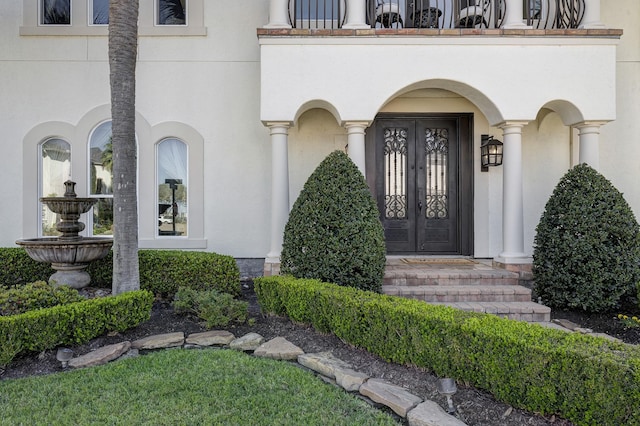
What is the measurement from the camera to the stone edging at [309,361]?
9.86ft

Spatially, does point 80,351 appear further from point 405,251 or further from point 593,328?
point 593,328

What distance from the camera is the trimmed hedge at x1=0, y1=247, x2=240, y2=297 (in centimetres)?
630

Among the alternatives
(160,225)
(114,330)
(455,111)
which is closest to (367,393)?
(114,330)

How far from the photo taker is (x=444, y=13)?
681 cm

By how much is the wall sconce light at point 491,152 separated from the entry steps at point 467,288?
218 centimetres

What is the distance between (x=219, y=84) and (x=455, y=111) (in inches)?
187

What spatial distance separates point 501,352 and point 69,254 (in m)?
5.79

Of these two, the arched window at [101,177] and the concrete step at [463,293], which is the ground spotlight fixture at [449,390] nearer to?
the concrete step at [463,293]

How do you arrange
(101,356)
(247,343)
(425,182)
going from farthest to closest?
(425,182), (247,343), (101,356)

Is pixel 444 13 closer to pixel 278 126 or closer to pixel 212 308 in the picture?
pixel 278 126

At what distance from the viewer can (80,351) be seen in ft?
13.7

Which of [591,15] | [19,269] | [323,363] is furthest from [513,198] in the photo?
[19,269]

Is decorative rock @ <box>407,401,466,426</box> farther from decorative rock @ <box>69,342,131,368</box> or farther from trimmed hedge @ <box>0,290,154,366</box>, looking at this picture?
trimmed hedge @ <box>0,290,154,366</box>

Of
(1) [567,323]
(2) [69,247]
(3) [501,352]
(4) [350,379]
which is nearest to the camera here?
(3) [501,352]
